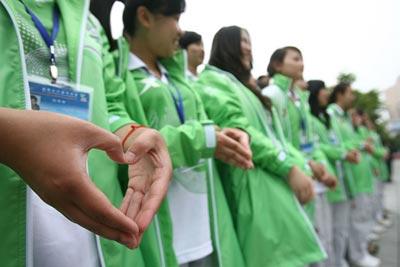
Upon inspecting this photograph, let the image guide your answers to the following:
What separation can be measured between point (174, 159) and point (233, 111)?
22.9 inches

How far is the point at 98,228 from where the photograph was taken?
53 centimetres

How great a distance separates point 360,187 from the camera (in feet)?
13.3

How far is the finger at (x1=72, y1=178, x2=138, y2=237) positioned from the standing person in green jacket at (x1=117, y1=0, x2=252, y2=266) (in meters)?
0.57

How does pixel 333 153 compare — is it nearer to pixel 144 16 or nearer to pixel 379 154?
pixel 144 16

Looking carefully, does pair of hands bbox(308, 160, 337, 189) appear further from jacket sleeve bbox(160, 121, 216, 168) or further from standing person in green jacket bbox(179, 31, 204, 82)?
jacket sleeve bbox(160, 121, 216, 168)

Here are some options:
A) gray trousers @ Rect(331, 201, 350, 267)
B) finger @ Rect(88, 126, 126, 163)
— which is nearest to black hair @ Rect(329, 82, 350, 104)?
gray trousers @ Rect(331, 201, 350, 267)

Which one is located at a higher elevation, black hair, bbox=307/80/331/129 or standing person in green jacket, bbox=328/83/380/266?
black hair, bbox=307/80/331/129

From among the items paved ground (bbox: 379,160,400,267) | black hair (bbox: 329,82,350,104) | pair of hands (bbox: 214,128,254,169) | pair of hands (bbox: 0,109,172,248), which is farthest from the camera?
black hair (bbox: 329,82,350,104)

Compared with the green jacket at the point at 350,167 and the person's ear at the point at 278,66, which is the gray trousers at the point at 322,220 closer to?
the person's ear at the point at 278,66

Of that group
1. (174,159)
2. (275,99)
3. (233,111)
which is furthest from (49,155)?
(275,99)

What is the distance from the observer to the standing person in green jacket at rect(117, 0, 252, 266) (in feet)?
3.77

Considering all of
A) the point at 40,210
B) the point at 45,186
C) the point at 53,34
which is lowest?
the point at 40,210

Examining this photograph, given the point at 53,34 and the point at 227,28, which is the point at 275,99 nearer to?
the point at 227,28

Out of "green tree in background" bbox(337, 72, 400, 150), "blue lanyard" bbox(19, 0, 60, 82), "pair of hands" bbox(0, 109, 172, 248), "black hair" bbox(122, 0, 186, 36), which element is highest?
"black hair" bbox(122, 0, 186, 36)
